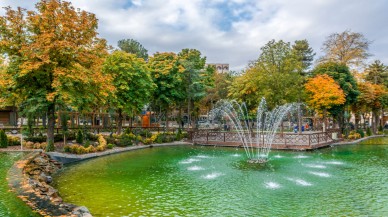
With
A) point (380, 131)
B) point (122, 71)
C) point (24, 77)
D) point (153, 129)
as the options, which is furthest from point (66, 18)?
point (380, 131)

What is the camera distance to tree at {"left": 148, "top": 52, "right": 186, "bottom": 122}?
33.3 metres

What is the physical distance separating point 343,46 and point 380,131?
13970mm

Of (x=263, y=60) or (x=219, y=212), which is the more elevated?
(x=263, y=60)

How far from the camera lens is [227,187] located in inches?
500

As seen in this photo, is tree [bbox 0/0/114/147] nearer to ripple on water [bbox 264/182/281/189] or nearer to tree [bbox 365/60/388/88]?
ripple on water [bbox 264/182/281/189]

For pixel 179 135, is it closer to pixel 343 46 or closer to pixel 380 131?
pixel 343 46

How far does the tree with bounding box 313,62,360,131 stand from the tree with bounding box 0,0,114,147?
26.6 meters

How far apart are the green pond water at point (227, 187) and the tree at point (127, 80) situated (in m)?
9.79

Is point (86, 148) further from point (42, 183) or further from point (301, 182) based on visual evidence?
point (301, 182)

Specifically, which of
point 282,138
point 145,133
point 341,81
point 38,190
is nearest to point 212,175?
point 38,190

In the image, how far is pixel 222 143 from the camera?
29297 mm

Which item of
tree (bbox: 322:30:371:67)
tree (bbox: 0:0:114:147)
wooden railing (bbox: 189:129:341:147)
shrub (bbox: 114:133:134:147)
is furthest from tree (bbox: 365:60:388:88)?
tree (bbox: 0:0:114:147)

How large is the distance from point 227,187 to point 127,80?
18413 millimetres

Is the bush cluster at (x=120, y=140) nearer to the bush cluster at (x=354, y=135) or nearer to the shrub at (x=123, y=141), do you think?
the shrub at (x=123, y=141)
